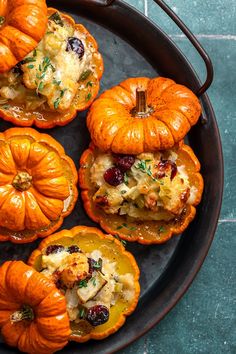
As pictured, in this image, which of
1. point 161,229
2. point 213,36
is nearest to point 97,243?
point 161,229

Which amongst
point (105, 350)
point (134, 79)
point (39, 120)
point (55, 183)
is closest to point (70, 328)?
point (105, 350)

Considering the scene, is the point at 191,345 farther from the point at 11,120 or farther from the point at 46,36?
the point at 46,36

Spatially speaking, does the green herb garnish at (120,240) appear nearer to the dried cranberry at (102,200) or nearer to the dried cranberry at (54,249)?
the dried cranberry at (102,200)

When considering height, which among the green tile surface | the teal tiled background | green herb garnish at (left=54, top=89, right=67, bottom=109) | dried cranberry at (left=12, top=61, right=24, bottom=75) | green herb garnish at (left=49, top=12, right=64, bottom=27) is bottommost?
the teal tiled background

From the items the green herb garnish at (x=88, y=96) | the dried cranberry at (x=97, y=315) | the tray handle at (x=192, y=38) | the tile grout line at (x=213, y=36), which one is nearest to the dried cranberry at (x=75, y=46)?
the green herb garnish at (x=88, y=96)

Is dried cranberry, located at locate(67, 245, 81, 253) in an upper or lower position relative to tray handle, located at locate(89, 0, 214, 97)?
lower

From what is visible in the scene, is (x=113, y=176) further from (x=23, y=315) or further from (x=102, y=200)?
(x=23, y=315)

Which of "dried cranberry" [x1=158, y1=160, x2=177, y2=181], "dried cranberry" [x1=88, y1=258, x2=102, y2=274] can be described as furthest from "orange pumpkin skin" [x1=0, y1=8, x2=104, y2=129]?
"dried cranberry" [x1=88, y1=258, x2=102, y2=274]

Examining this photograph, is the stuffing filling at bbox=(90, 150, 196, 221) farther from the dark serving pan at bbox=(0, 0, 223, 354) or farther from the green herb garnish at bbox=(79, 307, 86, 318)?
the green herb garnish at bbox=(79, 307, 86, 318)
